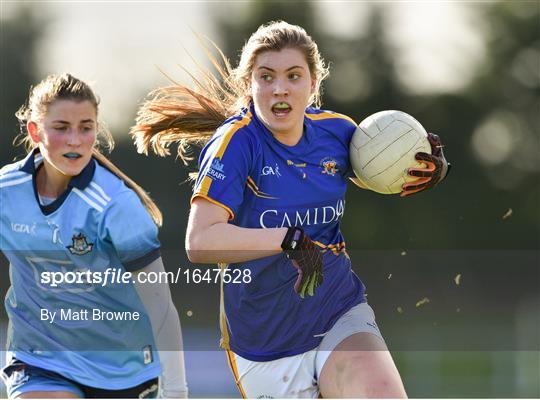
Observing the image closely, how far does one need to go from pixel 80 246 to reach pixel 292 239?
3.72 ft

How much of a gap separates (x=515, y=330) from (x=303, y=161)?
12.8 meters

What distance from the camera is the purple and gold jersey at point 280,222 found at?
4.88m

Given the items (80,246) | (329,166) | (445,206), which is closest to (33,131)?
(80,246)

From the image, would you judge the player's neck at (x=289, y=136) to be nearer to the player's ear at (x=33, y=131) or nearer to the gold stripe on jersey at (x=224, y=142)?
the gold stripe on jersey at (x=224, y=142)

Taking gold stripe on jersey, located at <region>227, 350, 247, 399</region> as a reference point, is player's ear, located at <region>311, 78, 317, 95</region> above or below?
above

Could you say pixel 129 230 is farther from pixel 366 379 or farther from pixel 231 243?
pixel 366 379

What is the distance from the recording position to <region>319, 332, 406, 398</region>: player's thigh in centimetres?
458

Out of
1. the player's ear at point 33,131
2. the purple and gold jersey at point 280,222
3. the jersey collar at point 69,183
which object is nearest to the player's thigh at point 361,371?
the purple and gold jersey at point 280,222

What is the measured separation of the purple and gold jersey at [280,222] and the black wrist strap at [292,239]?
370mm

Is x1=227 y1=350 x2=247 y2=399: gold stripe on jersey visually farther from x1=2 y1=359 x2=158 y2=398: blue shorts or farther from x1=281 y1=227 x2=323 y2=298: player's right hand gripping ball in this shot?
x1=281 y1=227 x2=323 y2=298: player's right hand gripping ball

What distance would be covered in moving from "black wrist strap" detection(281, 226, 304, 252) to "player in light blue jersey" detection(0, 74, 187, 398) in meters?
0.87

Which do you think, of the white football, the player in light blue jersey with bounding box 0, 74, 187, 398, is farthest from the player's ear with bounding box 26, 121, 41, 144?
the white football

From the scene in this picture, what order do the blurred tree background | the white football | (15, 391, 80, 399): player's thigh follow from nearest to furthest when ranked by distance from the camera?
(15, 391, 80, 399): player's thigh, the white football, the blurred tree background

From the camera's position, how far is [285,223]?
4.91 meters
